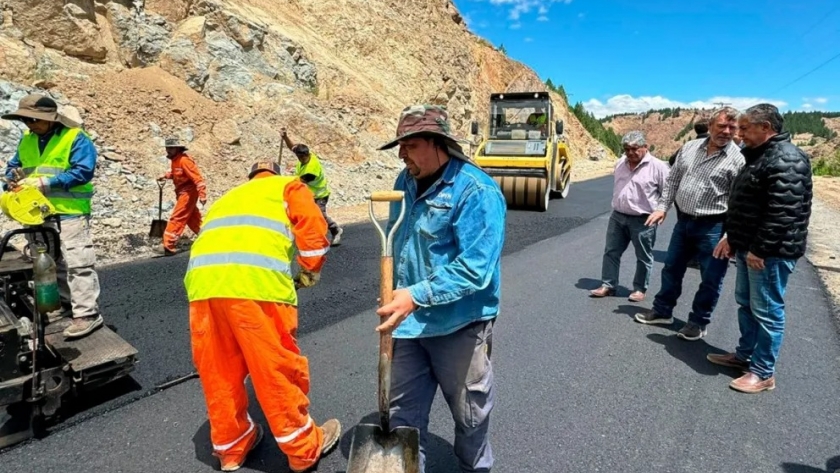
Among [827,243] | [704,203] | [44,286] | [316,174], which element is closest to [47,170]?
[44,286]

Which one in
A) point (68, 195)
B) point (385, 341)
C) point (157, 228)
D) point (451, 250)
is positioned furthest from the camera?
point (157, 228)

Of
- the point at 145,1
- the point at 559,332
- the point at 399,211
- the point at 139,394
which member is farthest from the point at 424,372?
the point at 145,1

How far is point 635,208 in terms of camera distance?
A: 16.5ft

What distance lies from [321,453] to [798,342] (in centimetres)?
411

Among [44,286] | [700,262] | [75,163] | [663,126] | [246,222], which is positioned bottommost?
[700,262]

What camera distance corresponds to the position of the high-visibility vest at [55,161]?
12.0ft

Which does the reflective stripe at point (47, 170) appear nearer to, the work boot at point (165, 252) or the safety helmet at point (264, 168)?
the safety helmet at point (264, 168)

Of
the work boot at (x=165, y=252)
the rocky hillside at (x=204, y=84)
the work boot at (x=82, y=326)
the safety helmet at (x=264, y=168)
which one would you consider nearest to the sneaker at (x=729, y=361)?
the safety helmet at (x=264, y=168)

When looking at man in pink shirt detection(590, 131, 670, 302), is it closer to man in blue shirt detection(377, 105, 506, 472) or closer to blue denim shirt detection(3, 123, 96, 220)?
man in blue shirt detection(377, 105, 506, 472)

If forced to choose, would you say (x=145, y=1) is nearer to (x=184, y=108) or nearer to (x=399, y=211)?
(x=184, y=108)

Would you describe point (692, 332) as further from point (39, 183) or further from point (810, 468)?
point (39, 183)

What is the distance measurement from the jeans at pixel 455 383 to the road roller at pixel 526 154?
9.29 meters

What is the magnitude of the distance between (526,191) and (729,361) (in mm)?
7609

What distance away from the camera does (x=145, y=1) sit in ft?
44.3
